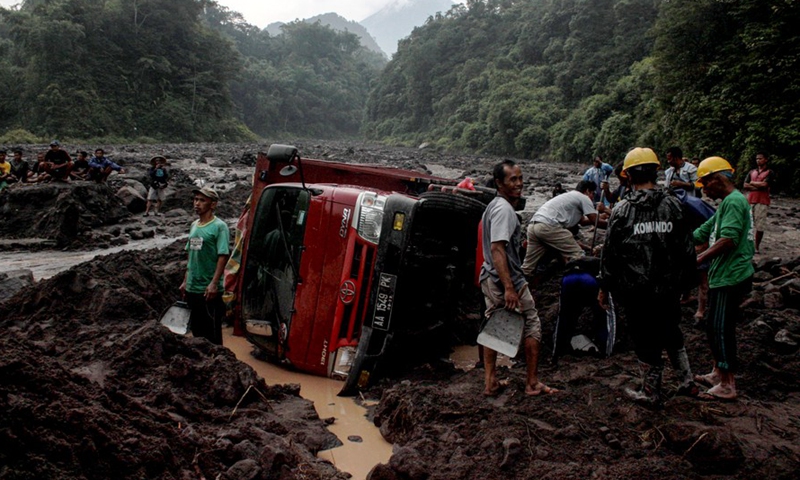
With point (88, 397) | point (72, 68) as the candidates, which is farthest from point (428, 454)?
point (72, 68)

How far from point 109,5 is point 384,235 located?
5650 centimetres

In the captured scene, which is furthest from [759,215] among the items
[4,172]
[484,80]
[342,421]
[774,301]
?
[484,80]

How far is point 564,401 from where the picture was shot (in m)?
3.81

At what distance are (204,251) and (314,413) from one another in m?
1.69

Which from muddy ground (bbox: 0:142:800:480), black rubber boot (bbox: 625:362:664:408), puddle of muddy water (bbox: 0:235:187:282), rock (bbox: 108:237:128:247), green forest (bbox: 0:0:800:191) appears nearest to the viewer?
muddy ground (bbox: 0:142:800:480)

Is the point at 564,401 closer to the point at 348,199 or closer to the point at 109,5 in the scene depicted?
the point at 348,199

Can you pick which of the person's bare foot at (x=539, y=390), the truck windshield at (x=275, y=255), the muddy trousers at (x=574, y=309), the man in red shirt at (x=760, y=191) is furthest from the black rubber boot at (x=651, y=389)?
the man in red shirt at (x=760, y=191)

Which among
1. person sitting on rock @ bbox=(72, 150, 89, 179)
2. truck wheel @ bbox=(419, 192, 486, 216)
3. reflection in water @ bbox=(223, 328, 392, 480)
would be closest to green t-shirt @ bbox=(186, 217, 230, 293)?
reflection in water @ bbox=(223, 328, 392, 480)

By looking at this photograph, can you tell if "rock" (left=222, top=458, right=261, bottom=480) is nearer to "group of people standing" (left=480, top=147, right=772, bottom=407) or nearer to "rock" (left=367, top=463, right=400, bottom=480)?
"rock" (left=367, top=463, right=400, bottom=480)

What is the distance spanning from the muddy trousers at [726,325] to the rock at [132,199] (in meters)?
13.0

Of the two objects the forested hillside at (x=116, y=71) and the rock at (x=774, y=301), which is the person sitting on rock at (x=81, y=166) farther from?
the forested hillside at (x=116, y=71)

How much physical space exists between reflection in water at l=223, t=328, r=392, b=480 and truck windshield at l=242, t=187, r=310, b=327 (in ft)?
1.62

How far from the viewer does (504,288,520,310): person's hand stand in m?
3.67

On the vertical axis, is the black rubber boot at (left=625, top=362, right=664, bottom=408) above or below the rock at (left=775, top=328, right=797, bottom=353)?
below
